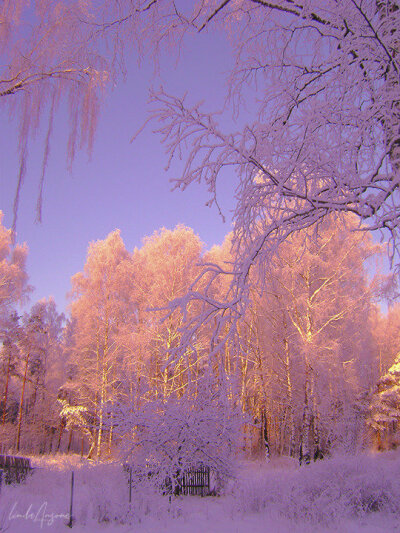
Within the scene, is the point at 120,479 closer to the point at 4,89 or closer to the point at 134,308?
the point at 4,89

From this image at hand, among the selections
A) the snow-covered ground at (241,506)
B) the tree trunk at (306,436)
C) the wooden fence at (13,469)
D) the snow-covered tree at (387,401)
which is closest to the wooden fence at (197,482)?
the snow-covered ground at (241,506)

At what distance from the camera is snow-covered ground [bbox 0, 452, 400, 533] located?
20.2ft

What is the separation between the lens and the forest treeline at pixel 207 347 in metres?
9.38

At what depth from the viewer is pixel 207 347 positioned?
1445 cm

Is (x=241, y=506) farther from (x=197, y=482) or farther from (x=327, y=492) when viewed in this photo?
(x=197, y=482)

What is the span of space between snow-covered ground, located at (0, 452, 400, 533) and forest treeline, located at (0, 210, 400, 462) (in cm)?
117

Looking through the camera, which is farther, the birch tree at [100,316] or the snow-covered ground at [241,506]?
the birch tree at [100,316]

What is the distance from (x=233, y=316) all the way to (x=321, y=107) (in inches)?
72.1

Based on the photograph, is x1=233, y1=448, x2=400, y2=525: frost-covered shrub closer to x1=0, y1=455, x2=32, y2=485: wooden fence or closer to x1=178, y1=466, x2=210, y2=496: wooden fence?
x1=178, y1=466, x2=210, y2=496: wooden fence

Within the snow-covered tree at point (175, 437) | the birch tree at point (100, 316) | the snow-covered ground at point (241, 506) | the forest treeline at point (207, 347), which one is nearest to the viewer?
the snow-covered ground at point (241, 506)

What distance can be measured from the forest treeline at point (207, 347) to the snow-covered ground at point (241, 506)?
3.84 ft

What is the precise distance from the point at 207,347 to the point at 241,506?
713 cm

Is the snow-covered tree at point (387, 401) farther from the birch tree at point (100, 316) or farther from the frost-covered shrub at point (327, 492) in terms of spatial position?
the birch tree at point (100, 316)

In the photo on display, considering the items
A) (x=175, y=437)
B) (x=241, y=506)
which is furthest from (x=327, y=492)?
(x=175, y=437)
